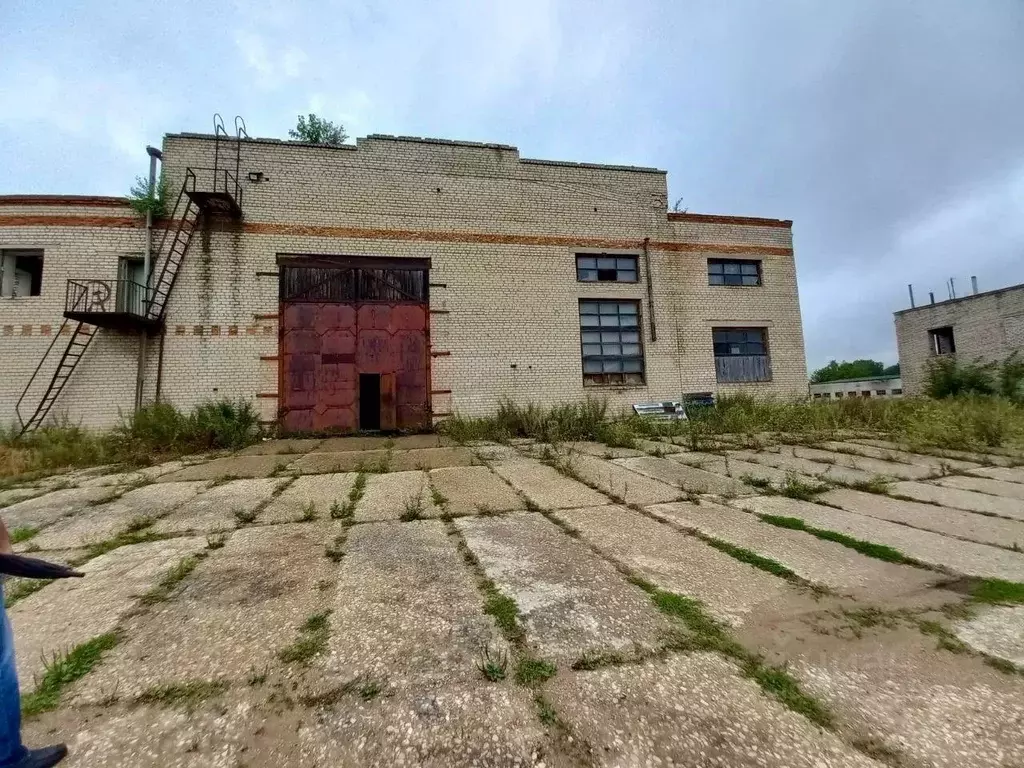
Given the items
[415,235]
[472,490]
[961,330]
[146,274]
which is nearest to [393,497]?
Answer: [472,490]

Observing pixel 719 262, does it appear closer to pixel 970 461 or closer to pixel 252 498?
pixel 970 461

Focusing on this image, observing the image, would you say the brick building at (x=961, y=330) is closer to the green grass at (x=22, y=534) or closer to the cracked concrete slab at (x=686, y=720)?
the cracked concrete slab at (x=686, y=720)

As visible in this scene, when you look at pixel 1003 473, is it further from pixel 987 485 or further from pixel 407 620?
pixel 407 620

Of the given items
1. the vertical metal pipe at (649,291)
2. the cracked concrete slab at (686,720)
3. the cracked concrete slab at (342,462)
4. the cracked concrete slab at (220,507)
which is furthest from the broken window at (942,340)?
the cracked concrete slab at (220,507)

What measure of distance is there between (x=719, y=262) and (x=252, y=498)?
11.6 metres

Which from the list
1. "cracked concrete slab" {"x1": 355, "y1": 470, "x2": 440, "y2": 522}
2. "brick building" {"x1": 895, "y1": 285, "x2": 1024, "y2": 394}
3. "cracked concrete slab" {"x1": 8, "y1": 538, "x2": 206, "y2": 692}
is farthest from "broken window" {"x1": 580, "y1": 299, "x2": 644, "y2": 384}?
"brick building" {"x1": 895, "y1": 285, "x2": 1024, "y2": 394}

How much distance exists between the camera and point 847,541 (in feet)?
9.61

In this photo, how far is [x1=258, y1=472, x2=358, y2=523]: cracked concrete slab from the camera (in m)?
3.68

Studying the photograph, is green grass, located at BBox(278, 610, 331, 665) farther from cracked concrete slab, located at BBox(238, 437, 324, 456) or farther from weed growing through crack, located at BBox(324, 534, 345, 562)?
cracked concrete slab, located at BBox(238, 437, 324, 456)

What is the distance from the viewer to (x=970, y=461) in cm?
557

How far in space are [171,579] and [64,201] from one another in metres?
10.2

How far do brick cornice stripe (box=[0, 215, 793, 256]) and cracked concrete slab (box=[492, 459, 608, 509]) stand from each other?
6003mm

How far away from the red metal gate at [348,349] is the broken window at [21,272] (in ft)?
15.6

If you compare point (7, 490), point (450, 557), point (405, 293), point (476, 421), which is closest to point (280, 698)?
point (450, 557)
